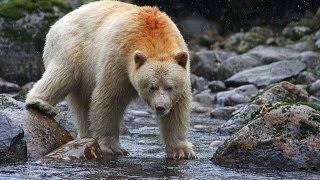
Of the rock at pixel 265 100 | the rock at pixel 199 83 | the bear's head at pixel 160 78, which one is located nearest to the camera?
the bear's head at pixel 160 78

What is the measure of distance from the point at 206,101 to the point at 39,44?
4907 millimetres

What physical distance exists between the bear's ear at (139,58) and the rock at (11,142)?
61.6 inches

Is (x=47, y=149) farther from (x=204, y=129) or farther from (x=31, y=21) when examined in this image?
(x=31, y=21)

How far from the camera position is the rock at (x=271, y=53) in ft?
71.7

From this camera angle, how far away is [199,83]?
827 inches

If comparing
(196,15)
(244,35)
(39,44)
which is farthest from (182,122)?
(196,15)

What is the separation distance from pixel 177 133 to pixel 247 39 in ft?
50.7

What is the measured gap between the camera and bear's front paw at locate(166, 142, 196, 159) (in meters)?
9.74

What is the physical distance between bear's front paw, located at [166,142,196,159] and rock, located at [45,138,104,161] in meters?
0.95

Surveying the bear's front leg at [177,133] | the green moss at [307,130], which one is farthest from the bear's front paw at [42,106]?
the green moss at [307,130]

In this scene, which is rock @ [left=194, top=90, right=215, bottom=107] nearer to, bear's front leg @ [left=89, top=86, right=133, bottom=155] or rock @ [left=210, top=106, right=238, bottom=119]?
rock @ [left=210, top=106, right=238, bottom=119]

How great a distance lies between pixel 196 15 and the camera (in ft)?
89.4

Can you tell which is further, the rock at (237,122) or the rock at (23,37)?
the rock at (23,37)

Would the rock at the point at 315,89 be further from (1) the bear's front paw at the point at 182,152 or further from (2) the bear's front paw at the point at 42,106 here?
(2) the bear's front paw at the point at 42,106
